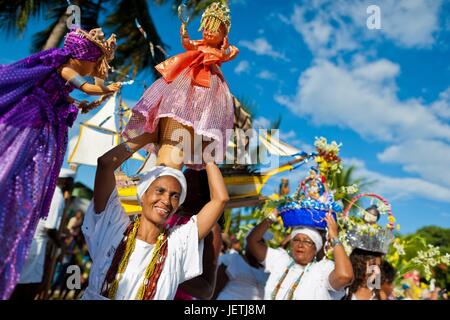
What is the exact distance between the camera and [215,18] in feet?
8.68

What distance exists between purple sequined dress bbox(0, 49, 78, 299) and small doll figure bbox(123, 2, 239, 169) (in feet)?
1.43

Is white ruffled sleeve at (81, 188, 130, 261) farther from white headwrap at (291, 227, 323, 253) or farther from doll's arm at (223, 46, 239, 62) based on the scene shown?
white headwrap at (291, 227, 323, 253)

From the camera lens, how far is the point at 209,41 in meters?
2.63

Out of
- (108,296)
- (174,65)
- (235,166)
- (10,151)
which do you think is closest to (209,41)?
(174,65)

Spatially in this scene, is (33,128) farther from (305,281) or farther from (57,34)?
(57,34)

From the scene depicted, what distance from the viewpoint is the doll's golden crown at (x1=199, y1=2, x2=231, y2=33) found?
2.63 m

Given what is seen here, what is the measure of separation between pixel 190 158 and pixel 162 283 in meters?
0.66

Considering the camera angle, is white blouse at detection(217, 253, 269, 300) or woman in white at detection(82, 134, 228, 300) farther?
white blouse at detection(217, 253, 269, 300)

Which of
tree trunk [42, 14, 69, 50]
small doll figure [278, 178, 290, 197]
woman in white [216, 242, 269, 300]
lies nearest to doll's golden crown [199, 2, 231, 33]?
woman in white [216, 242, 269, 300]

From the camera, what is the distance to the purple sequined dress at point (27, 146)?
190cm

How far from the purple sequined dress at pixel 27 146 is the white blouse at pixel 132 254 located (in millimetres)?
304

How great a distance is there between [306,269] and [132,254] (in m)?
1.71

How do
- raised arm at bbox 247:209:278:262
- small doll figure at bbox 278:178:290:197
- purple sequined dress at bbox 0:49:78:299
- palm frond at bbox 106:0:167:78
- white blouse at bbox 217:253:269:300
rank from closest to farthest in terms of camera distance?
purple sequined dress at bbox 0:49:78:299 → raised arm at bbox 247:209:278:262 → white blouse at bbox 217:253:269:300 → small doll figure at bbox 278:178:290:197 → palm frond at bbox 106:0:167:78
